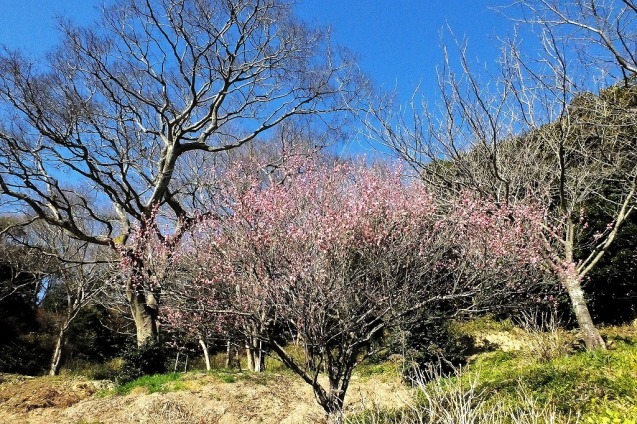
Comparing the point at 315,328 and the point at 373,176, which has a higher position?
the point at 373,176

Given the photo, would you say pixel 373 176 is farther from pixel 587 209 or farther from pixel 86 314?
pixel 86 314

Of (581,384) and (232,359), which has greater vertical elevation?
(232,359)

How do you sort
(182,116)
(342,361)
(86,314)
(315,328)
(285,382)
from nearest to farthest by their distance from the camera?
(315,328)
(342,361)
(285,382)
(182,116)
(86,314)

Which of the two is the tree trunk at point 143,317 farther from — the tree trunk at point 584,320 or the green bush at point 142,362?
the tree trunk at point 584,320

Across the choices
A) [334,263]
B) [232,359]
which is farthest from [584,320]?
[232,359]

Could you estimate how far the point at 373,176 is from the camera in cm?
475

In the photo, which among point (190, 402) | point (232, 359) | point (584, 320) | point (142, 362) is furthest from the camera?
point (232, 359)

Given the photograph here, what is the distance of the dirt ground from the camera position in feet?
20.6

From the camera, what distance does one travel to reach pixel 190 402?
675 cm

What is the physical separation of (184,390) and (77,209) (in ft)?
30.1

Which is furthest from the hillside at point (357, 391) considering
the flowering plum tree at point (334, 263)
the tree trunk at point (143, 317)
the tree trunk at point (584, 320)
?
the tree trunk at point (143, 317)

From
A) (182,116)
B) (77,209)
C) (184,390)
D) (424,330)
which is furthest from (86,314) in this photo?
(424,330)

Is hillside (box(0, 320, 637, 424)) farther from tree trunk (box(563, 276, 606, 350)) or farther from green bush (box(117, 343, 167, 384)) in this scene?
green bush (box(117, 343, 167, 384))

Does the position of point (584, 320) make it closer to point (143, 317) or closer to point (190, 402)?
point (190, 402)
